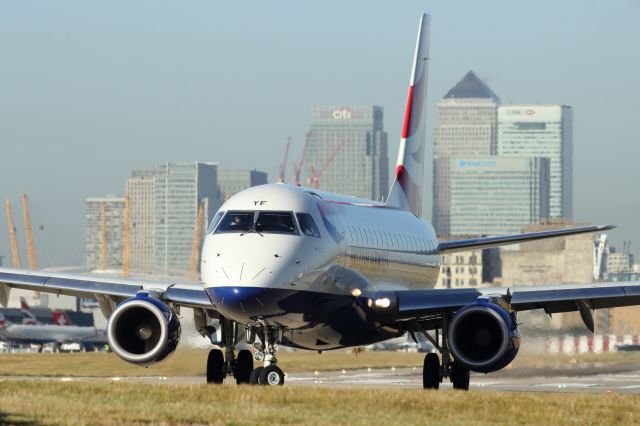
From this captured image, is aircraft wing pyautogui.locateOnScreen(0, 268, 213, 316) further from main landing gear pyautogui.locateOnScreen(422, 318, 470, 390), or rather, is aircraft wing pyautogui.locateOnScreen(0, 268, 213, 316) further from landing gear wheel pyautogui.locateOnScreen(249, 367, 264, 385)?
main landing gear pyautogui.locateOnScreen(422, 318, 470, 390)

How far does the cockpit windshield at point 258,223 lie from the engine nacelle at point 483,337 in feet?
13.9

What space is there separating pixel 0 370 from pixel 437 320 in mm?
22485

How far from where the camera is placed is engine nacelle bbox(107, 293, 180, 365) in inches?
→ 1330

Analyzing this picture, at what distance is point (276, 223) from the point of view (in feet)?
107

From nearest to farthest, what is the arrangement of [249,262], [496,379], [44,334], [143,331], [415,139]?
[249,262]
[143,331]
[496,379]
[415,139]
[44,334]

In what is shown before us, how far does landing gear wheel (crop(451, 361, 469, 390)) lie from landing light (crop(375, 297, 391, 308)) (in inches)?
79.8

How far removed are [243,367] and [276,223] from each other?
17.9ft

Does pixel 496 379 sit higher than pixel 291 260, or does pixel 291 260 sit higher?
pixel 291 260

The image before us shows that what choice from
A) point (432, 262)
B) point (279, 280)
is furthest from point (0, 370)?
point (279, 280)

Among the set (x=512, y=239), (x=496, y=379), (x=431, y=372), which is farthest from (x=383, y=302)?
(x=496, y=379)

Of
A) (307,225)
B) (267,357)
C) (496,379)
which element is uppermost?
(307,225)

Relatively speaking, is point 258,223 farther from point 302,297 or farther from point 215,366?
point 215,366

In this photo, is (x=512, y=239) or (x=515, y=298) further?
(x=512, y=239)

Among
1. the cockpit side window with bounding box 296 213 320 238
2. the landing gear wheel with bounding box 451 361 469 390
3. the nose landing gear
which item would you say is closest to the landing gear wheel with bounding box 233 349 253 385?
the nose landing gear
